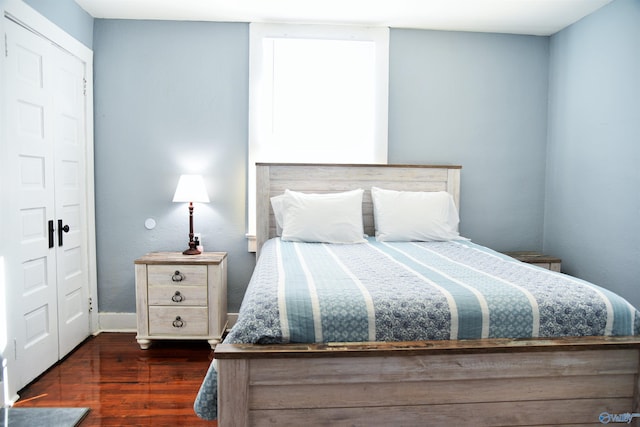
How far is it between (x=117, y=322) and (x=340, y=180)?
2030mm

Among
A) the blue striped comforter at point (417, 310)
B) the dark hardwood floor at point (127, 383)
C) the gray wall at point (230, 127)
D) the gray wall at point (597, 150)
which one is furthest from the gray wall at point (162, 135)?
the gray wall at point (597, 150)

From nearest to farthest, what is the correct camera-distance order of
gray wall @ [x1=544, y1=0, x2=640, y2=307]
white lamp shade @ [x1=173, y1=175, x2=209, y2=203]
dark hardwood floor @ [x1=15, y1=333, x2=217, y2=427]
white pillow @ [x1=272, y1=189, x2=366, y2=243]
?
dark hardwood floor @ [x1=15, y1=333, x2=217, y2=427] < gray wall @ [x1=544, y1=0, x2=640, y2=307] < white pillow @ [x1=272, y1=189, x2=366, y2=243] < white lamp shade @ [x1=173, y1=175, x2=209, y2=203]

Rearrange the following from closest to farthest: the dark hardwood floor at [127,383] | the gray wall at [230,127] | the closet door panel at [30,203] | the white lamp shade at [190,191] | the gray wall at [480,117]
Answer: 1. the dark hardwood floor at [127,383]
2. the closet door panel at [30,203]
3. the white lamp shade at [190,191]
4. the gray wall at [230,127]
5. the gray wall at [480,117]

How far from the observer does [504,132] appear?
354 cm

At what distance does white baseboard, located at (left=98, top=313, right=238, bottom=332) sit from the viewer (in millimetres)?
3363

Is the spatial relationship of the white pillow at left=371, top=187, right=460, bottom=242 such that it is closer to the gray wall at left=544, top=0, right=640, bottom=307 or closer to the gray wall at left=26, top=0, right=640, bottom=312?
the gray wall at left=26, top=0, right=640, bottom=312

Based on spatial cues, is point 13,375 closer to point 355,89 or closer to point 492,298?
point 492,298

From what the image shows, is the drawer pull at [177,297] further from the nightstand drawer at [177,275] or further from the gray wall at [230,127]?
the gray wall at [230,127]

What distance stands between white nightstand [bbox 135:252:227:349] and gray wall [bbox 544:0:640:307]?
2591 millimetres

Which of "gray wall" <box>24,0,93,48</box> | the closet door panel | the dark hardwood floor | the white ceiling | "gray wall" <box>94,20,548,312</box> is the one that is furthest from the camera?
"gray wall" <box>94,20,548,312</box>

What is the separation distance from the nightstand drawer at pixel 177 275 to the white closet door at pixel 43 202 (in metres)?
0.56

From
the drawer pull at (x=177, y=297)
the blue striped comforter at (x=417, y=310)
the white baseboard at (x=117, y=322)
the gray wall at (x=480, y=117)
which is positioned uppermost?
the gray wall at (x=480, y=117)

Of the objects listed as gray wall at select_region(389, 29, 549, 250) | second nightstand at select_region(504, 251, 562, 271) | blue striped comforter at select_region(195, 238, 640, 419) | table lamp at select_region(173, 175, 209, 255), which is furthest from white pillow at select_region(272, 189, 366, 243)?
second nightstand at select_region(504, 251, 562, 271)

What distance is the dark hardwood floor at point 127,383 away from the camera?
213 centimetres
